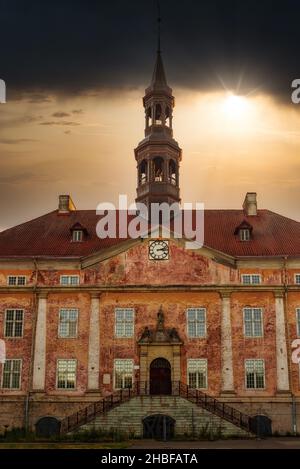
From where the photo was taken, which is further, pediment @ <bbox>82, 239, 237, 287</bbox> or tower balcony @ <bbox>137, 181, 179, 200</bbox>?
tower balcony @ <bbox>137, 181, 179, 200</bbox>

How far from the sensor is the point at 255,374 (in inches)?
1628

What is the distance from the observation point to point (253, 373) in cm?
4138

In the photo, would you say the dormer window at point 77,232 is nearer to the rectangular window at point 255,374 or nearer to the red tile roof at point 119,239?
the red tile roof at point 119,239

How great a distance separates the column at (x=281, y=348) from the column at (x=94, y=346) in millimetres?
11792

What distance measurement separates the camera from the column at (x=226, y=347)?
4106 centimetres

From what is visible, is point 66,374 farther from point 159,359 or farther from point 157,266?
point 157,266

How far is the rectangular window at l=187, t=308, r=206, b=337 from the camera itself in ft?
139

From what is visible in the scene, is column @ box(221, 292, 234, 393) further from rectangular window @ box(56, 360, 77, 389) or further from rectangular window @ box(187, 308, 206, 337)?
rectangular window @ box(56, 360, 77, 389)

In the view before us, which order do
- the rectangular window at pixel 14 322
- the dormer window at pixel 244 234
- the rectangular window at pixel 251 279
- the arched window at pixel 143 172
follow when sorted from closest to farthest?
the rectangular window at pixel 14 322 → the rectangular window at pixel 251 279 → the dormer window at pixel 244 234 → the arched window at pixel 143 172

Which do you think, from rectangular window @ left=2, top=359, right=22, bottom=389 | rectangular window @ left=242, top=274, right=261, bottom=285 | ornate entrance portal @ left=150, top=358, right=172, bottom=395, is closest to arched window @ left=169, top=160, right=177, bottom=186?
rectangular window @ left=242, top=274, right=261, bottom=285

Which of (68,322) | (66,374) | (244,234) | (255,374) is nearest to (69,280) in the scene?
(68,322)

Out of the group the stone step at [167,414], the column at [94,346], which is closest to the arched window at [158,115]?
the column at [94,346]

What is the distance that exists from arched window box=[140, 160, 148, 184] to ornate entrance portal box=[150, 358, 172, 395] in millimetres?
15903
